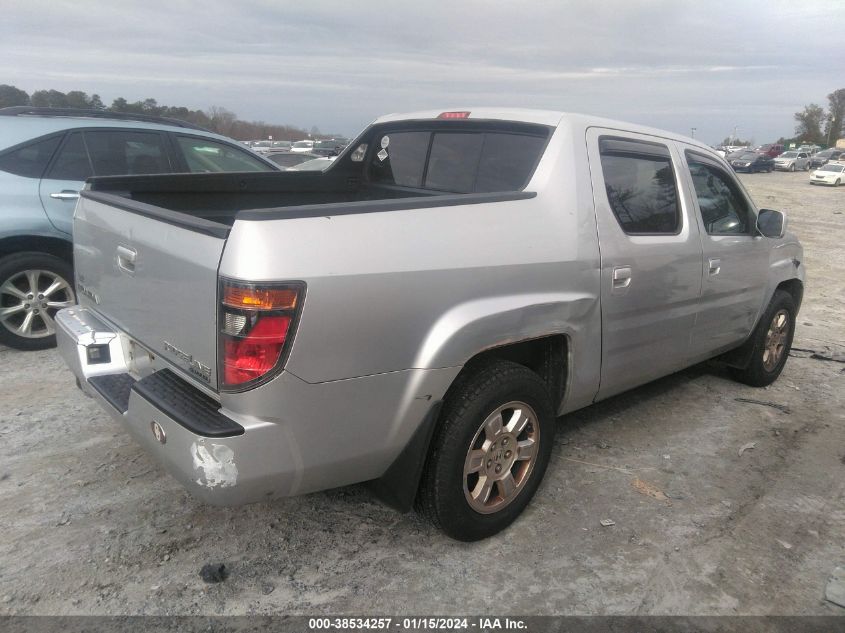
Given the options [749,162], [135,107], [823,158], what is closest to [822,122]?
Result: [823,158]

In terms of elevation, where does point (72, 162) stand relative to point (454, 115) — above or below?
below

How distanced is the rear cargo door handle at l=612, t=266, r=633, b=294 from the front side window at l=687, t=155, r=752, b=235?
989 millimetres

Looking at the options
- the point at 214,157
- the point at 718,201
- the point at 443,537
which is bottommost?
the point at 443,537

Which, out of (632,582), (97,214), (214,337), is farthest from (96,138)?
(632,582)

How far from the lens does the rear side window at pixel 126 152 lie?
5.44 meters

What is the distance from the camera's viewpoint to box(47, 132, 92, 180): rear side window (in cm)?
519

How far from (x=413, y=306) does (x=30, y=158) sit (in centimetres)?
415

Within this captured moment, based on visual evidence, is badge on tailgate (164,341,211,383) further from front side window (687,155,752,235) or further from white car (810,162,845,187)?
white car (810,162,845,187)

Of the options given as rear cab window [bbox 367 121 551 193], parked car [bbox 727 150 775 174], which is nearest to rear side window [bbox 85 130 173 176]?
rear cab window [bbox 367 121 551 193]

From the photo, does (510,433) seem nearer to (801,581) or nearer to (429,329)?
(429,329)

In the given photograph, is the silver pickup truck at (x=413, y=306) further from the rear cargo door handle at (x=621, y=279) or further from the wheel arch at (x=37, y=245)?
the wheel arch at (x=37, y=245)

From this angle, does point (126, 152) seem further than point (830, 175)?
No

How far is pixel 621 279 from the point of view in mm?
3299

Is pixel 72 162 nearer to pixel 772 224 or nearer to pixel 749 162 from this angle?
pixel 772 224
